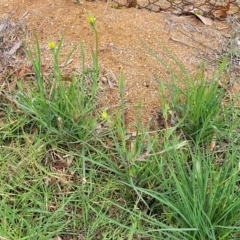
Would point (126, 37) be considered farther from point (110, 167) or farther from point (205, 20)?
point (110, 167)

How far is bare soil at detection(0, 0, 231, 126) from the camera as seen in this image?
6.98 feet

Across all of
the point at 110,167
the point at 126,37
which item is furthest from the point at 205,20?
the point at 110,167

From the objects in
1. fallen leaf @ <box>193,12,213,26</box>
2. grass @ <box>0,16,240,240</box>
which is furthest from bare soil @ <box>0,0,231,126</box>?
grass @ <box>0,16,240,240</box>

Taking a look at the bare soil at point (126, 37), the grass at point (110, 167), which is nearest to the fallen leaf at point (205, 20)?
the bare soil at point (126, 37)

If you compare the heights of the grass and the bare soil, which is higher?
the bare soil

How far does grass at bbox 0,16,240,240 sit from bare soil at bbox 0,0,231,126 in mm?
120

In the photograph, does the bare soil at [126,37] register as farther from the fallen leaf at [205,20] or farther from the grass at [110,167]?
the grass at [110,167]

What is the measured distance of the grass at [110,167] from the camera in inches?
63.0

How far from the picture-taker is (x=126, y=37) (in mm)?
2285

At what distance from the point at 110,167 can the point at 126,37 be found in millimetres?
767

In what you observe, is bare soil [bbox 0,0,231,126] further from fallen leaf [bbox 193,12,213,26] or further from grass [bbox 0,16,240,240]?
grass [bbox 0,16,240,240]

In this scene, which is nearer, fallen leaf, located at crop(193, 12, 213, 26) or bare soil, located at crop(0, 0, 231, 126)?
bare soil, located at crop(0, 0, 231, 126)

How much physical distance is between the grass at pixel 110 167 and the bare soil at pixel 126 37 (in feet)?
0.40

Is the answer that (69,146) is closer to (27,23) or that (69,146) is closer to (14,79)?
(14,79)
